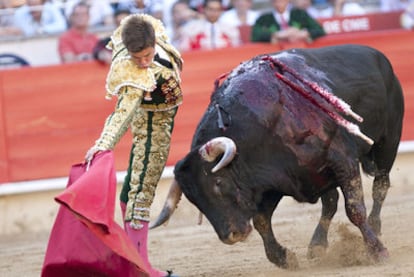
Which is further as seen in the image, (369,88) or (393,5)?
(393,5)

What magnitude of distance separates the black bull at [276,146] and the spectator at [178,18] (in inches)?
111

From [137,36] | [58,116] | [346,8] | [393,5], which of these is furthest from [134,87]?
[393,5]

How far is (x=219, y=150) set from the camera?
5027 mm

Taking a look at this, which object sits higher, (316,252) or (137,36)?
(137,36)

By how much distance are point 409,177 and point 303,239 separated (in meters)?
2.13

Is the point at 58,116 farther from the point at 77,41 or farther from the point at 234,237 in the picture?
the point at 234,237

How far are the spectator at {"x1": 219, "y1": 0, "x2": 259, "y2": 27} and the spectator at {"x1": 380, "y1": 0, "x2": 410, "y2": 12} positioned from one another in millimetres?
1255

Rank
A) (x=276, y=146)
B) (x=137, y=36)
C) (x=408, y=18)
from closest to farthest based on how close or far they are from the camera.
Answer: (x=137, y=36), (x=276, y=146), (x=408, y=18)

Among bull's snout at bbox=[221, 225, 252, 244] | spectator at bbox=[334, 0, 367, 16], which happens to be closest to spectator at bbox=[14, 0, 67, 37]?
spectator at bbox=[334, 0, 367, 16]

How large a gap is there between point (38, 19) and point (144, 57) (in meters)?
4.09

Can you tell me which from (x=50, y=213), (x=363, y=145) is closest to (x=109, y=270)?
(x=363, y=145)

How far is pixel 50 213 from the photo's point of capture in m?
8.25

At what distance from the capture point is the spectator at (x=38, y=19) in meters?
8.73

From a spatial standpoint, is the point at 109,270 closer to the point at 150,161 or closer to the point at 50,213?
the point at 150,161
